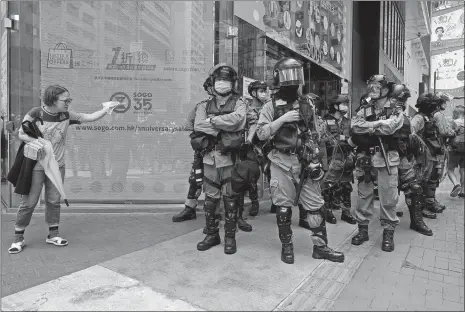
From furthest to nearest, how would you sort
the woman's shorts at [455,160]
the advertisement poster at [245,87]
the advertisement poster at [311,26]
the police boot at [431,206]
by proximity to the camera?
the woman's shorts at [455,160] → the advertisement poster at [311,26] → the advertisement poster at [245,87] → the police boot at [431,206]

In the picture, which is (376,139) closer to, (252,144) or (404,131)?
(404,131)

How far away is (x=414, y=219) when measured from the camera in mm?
5500

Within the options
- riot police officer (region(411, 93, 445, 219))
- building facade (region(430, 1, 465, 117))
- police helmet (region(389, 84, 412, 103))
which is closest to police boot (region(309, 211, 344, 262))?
police helmet (region(389, 84, 412, 103))

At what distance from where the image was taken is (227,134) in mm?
4074

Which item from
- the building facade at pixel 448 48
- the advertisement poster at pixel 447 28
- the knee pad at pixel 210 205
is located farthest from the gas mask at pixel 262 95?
the advertisement poster at pixel 447 28

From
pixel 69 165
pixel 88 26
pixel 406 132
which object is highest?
pixel 88 26

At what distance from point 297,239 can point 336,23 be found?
9193mm

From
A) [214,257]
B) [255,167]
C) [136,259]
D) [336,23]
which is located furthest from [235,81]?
[336,23]

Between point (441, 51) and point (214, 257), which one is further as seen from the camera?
point (441, 51)

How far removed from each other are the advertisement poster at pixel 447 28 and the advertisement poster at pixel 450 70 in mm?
400

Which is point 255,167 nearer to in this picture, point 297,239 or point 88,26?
point 297,239

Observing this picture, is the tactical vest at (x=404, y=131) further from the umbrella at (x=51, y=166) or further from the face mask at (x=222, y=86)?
the umbrella at (x=51, y=166)

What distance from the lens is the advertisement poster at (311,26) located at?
24.9 ft

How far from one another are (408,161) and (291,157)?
6.97ft
